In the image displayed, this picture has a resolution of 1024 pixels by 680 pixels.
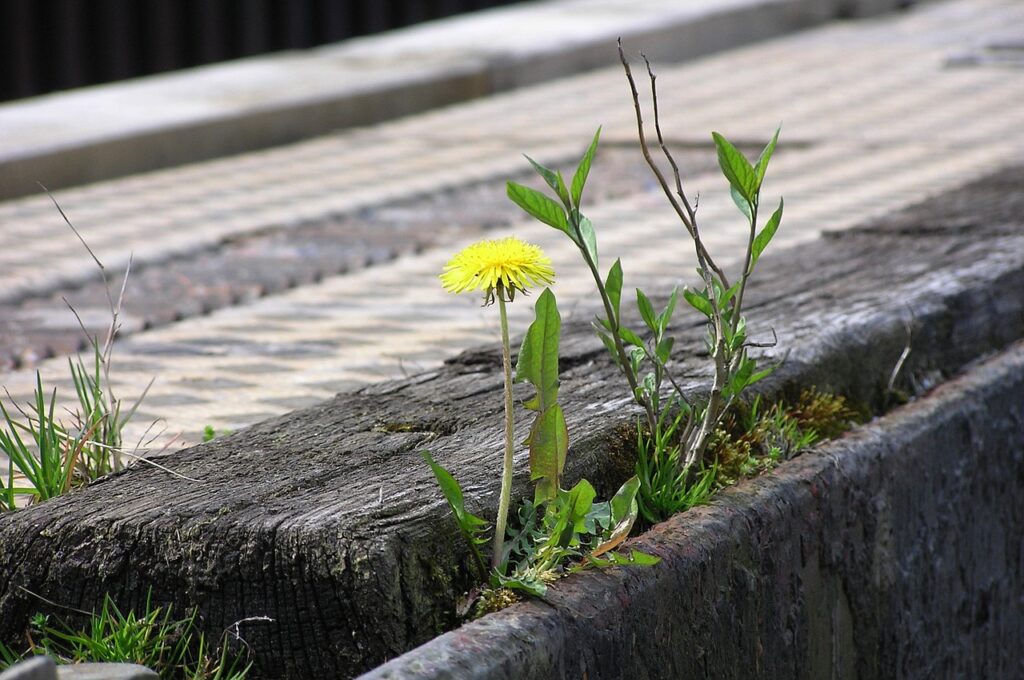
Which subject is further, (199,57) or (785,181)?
(199,57)

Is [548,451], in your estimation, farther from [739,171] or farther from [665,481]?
[739,171]

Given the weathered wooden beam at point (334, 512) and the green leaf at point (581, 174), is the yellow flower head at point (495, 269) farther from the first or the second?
the weathered wooden beam at point (334, 512)

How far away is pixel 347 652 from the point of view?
1.73 metres

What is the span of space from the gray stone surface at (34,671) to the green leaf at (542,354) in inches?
27.6

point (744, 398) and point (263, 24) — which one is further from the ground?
point (263, 24)

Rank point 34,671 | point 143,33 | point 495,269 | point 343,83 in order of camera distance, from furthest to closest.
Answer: point 143,33, point 343,83, point 495,269, point 34,671

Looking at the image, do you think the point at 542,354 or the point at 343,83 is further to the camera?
the point at 343,83

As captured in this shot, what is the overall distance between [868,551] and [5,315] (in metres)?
2.55

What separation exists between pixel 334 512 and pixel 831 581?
93 cm

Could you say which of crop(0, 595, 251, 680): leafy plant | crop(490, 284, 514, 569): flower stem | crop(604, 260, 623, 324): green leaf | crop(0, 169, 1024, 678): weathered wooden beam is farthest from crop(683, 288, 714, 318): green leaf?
crop(0, 595, 251, 680): leafy plant

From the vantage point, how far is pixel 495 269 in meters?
1.73

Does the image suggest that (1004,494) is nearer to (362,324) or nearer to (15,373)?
(362,324)

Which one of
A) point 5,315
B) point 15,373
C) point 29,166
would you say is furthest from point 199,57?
point 15,373

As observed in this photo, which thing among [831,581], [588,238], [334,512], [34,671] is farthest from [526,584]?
[831,581]
